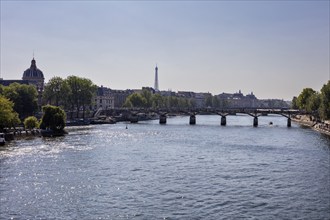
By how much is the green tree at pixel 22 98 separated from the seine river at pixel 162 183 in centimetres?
3533

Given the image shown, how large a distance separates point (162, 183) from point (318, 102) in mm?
93241

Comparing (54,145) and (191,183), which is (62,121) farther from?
(191,183)

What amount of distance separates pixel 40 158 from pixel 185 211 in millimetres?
25814

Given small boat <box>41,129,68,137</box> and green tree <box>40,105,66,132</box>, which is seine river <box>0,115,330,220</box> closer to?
small boat <box>41,129,68,137</box>

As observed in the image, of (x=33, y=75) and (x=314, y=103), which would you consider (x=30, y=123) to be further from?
(x=33, y=75)

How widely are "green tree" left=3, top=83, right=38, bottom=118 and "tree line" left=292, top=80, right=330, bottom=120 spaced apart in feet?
210

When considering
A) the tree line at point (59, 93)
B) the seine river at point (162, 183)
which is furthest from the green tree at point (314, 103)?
the seine river at point (162, 183)

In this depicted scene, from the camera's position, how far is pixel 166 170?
42875 millimetres

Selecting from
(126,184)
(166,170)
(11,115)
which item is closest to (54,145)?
(11,115)

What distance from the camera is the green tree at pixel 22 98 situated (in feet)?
306

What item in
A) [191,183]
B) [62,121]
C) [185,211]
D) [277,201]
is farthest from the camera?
[62,121]

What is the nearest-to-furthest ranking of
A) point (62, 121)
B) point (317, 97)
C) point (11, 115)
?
point (11, 115) → point (62, 121) → point (317, 97)

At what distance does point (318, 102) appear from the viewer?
4702 inches

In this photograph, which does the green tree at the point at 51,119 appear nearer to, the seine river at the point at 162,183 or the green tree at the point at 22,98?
the green tree at the point at 22,98
